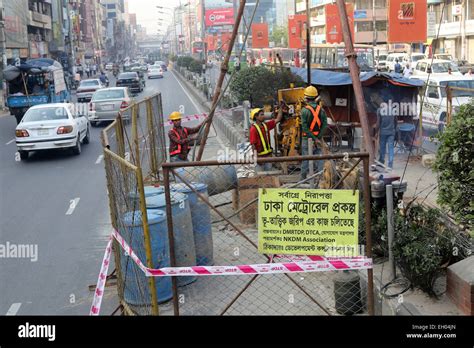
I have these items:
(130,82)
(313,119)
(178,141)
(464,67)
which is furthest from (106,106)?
(464,67)

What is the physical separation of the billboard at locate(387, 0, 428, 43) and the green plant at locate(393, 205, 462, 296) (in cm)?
1409

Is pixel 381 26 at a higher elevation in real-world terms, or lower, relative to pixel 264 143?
higher

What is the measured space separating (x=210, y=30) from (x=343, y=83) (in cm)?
9263

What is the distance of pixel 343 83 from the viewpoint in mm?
16062

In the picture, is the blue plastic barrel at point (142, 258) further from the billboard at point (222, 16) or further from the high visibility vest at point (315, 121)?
the billboard at point (222, 16)

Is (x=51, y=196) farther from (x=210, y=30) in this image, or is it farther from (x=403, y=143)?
(x=210, y=30)

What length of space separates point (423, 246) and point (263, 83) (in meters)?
14.1

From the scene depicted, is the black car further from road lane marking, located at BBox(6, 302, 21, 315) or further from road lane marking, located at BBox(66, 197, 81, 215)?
road lane marking, located at BBox(6, 302, 21, 315)

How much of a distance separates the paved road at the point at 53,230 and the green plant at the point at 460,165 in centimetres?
389

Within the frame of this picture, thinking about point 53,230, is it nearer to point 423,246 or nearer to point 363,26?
point 423,246

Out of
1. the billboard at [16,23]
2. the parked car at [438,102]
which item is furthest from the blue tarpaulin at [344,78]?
the billboard at [16,23]

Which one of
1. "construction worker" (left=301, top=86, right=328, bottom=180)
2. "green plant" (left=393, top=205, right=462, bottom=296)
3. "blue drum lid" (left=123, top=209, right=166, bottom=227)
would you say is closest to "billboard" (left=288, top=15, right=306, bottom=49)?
"construction worker" (left=301, top=86, right=328, bottom=180)

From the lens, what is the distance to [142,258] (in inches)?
252

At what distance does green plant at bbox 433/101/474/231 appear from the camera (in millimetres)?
6258
